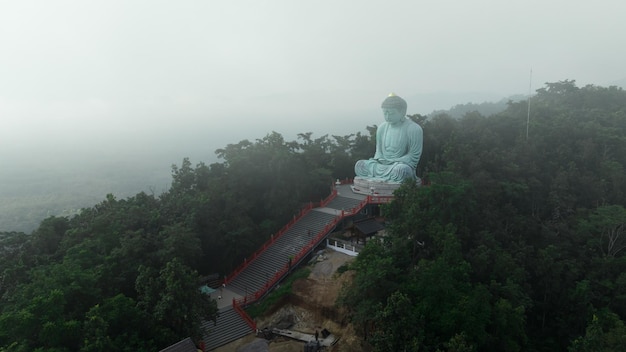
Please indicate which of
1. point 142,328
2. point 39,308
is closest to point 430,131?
point 142,328

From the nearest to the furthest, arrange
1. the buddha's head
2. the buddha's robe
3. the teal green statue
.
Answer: the buddha's robe, the teal green statue, the buddha's head

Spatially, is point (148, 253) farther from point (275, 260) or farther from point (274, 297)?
point (275, 260)

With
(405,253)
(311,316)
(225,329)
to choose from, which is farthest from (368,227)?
(225,329)

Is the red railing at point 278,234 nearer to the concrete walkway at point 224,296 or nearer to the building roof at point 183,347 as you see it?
the concrete walkway at point 224,296

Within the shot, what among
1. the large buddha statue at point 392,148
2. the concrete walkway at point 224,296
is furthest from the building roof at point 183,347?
the large buddha statue at point 392,148

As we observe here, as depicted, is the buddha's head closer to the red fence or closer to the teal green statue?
the teal green statue

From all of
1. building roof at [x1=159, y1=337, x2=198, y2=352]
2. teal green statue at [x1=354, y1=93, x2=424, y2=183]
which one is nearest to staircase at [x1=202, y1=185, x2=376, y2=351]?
teal green statue at [x1=354, y1=93, x2=424, y2=183]

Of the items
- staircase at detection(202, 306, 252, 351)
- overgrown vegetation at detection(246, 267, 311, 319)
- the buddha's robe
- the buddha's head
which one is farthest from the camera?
the buddha's head

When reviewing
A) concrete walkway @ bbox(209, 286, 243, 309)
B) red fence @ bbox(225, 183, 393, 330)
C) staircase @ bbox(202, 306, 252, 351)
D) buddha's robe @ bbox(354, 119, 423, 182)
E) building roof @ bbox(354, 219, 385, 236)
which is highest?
buddha's robe @ bbox(354, 119, 423, 182)
